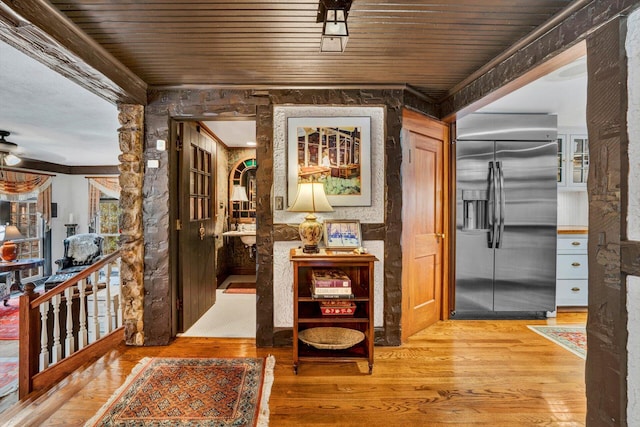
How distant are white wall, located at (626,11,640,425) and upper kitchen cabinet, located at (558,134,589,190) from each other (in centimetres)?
311

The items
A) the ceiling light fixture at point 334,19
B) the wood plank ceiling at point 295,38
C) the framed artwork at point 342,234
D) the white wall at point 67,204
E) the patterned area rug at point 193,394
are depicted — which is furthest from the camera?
the white wall at point 67,204

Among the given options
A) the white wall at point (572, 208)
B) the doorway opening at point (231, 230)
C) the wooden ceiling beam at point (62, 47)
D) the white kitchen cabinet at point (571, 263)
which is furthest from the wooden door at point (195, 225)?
the white wall at point (572, 208)

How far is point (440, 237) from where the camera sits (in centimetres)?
342

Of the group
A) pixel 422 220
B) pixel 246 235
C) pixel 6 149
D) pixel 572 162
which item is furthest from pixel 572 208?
pixel 6 149

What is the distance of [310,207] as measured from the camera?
249 cm

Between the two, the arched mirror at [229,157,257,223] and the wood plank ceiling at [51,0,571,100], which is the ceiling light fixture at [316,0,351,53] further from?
the arched mirror at [229,157,257,223]

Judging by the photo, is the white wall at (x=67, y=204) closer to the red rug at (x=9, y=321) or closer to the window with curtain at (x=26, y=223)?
the window with curtain at (x=26, y=223)

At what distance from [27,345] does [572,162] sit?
230 inches

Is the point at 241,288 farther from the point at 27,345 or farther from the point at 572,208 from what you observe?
the point at 572,208

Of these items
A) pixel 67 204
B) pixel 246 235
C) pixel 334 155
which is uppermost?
pixel 334 155

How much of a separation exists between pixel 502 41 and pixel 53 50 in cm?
283

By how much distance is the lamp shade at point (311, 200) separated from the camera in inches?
98.0

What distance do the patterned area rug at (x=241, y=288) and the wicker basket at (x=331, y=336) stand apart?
6.74ft

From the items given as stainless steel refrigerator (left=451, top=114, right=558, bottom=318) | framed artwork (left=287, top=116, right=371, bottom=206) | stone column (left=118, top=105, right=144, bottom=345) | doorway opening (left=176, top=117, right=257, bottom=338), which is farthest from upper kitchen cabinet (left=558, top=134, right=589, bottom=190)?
stone column (left=118, top=105, right=144, bottom=345)
